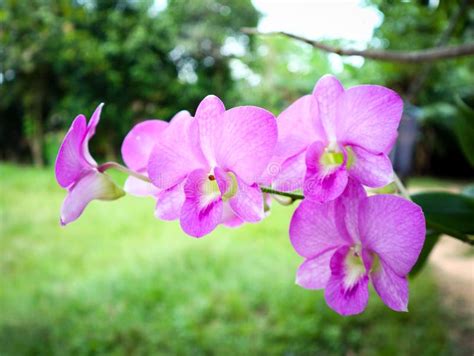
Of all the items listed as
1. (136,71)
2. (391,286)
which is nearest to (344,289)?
(391,286)

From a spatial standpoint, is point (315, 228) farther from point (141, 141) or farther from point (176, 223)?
point (176, 223)

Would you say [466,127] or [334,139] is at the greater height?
[334,139]

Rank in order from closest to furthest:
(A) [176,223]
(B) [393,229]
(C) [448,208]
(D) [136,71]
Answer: (B) [393,229], (C) [448,208], (A) [176,223], (D) [136,71]

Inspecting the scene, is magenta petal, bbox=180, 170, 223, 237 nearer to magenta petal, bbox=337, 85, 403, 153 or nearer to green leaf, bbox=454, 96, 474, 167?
magenta petal, bbox=337, 85, 403, 153

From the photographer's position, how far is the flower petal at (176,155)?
0.88 feet

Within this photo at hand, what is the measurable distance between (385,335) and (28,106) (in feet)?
16.2

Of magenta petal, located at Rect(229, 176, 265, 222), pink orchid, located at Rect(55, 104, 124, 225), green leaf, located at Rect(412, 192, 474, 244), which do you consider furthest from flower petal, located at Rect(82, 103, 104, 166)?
green leaf, located at Rect(412, 192, 474, 244)

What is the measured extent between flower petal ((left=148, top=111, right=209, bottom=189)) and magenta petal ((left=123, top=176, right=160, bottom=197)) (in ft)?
0.15

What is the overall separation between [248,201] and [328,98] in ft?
0.25

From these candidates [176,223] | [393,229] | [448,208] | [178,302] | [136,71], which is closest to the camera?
[393,229]

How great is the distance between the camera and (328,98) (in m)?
0.27

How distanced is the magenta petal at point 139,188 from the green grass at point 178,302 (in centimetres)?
154

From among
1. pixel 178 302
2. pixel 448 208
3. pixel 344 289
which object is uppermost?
pixel 344 289

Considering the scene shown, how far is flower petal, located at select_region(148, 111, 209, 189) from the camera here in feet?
0.88
